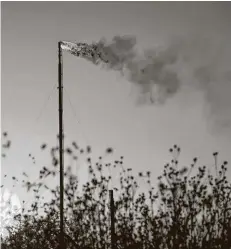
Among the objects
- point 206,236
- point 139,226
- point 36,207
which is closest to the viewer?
point 206,236

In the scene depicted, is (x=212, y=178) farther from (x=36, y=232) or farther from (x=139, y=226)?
(x=36, y=232)

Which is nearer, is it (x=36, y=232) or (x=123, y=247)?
(x=123, y=247)

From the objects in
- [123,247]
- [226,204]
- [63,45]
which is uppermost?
[63,45]

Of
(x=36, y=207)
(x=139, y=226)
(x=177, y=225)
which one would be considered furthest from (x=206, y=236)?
(x=36, y=207)

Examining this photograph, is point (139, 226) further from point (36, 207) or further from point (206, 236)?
point (36, 207)

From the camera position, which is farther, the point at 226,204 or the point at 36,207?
the point at 36,207

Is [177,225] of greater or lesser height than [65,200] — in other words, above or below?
below

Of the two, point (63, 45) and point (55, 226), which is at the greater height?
point (63, 45)

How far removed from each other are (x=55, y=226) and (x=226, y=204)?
952cm

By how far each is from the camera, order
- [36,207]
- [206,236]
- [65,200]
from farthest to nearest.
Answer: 1. [36,207]
2. [65,200]
3. [206,236]

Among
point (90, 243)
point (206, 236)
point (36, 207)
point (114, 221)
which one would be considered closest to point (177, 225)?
point (206, 236)

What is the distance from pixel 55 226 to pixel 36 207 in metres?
2.21

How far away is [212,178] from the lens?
796 inches

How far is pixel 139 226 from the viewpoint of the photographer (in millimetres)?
20953
